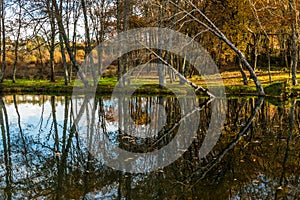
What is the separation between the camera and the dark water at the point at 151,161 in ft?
18.9

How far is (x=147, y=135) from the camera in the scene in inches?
404

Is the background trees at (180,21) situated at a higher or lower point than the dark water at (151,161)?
higher

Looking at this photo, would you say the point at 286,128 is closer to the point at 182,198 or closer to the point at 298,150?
the point at 298,150

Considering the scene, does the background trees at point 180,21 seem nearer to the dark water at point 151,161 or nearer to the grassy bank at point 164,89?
the grassy bank at point 164,89

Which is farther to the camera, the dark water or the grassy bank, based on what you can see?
the grassy bank

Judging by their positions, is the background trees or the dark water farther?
the background trees

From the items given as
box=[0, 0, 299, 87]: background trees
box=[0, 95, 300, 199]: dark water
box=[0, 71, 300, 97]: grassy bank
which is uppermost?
box=[0, 0, 299, 87]: background trees

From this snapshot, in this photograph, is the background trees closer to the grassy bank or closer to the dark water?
the grassy bank

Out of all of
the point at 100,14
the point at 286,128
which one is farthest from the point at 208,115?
the point at 100,14

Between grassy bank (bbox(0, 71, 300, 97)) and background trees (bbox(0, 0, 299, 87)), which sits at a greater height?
background trees (bbox(0, 0, 299, 87))

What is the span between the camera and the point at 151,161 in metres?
7.48

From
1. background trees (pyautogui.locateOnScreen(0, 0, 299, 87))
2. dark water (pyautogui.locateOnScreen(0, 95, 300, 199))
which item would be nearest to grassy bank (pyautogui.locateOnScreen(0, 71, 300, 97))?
background trees (pyautogui.locateOnScreen(0, 0, 299, 87))

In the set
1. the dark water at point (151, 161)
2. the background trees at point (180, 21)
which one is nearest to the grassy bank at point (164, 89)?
the background trees at point (180, 21)

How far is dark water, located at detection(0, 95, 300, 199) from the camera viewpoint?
18.9ft
